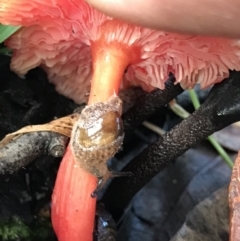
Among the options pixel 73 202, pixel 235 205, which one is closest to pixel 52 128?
pixel 73 202

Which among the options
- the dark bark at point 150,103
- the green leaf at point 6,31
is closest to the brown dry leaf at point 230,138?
the dark bark at point 150,103

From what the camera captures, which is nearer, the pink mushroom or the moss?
the pink mushroom

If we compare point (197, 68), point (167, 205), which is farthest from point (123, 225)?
point (197, 68)

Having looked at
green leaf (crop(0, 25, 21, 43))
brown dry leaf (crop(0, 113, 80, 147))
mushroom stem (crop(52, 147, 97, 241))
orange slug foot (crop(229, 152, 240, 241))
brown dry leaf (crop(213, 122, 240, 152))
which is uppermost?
green leaf (crop(0, 25, 21, 43))

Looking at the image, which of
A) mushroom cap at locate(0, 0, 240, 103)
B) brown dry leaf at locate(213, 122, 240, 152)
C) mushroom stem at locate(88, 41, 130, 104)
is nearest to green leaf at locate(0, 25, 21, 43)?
mushroom cap at locate(0, 0, 240, 103)

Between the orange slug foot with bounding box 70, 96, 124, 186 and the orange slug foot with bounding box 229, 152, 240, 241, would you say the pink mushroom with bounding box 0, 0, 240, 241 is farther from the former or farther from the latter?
the orange slug foot with bounding box 229, 152, 240, 241

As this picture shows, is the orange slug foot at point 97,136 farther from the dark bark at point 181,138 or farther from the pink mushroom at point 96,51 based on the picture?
the dark bark at point 181,138
